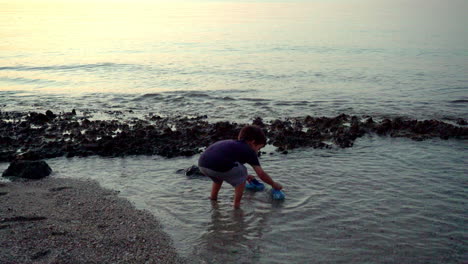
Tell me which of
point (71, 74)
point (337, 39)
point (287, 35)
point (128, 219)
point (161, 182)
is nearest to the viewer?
point (128, 219)

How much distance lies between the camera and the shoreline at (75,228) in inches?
220

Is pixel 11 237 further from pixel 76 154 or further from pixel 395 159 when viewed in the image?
pixel 395 159

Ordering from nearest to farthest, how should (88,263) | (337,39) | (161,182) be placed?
1. (88,263)
2. (161,182)
3. (337,39)

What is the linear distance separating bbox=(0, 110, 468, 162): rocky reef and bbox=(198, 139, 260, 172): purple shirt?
328 cm

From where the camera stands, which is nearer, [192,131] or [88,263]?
[88,263]

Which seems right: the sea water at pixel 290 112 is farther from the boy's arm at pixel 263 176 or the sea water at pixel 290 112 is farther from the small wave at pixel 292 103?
the boy's arm at pixel 263 176

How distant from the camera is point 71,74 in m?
25.5

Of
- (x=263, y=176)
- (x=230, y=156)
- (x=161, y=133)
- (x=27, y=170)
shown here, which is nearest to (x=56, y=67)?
(x=161, y=133)

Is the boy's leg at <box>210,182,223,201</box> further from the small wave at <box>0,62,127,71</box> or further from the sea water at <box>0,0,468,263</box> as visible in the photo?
the small wave at <box>0,62,127,71</box>

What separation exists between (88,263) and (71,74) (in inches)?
864

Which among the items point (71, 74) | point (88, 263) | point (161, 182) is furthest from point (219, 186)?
point (71, 74)

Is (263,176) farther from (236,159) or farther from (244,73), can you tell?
(244,73)

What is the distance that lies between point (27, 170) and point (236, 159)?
13.7 ft

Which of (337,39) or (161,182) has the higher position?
(337,39)
